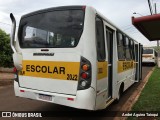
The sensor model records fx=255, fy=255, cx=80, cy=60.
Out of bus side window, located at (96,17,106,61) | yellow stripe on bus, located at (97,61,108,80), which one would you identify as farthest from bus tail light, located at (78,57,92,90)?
bus side window, located at (96,17,106,61)

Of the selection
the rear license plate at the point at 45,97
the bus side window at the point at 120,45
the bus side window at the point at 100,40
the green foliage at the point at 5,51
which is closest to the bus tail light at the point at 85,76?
the bus side window at the point at 100,40

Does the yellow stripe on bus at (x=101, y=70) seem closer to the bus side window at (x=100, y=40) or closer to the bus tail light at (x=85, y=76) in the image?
the bus side window at (x=100, y=40)

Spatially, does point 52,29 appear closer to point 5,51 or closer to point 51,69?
point 51,69

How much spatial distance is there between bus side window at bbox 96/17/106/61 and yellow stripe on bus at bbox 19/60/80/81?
2.45 ft

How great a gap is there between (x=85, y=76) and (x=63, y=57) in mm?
733

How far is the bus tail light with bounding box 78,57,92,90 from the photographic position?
5785mm

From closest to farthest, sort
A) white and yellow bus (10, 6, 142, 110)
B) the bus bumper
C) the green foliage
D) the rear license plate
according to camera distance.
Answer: the bus bumper
white and yellow bus (10, 6, 142, 110)
the rear license plate
the green foliage

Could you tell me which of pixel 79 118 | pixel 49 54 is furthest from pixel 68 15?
pixel 79 118

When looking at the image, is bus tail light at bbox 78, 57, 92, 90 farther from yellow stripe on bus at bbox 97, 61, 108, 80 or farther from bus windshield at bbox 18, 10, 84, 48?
bus windshield at bbox 18, 10, 84, 48

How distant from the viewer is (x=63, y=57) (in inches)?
239

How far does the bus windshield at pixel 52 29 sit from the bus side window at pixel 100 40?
0.55 m

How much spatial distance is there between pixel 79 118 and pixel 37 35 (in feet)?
8.40

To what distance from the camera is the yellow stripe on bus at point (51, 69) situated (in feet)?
19.3

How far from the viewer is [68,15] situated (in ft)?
20.6
